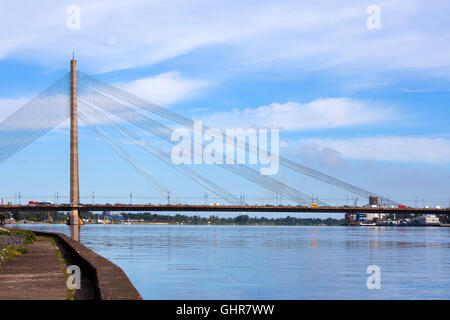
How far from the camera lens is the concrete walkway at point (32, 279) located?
1302cm

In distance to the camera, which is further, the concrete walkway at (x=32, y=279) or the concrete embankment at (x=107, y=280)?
the concrete walkway at (x=32, y=279)

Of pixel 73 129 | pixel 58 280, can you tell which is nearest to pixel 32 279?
pixel 58 280

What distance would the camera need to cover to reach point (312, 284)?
2158cm

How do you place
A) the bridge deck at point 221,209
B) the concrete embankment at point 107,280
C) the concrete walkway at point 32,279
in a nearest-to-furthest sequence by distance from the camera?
the concrete embankment at point 107,280 < the concrete walkway at point 32,279 < the bridge deck at point 221,209

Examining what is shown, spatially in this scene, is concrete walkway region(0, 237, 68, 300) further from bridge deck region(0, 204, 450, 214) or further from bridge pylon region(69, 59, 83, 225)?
bridge deck region(0, 204, 450, 214)

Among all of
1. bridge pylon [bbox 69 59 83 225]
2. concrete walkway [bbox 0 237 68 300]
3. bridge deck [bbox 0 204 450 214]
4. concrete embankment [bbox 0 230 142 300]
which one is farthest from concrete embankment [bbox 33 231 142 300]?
bridge deck [bbox 0 204 450 214]

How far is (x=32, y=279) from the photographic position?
1573 centimetres

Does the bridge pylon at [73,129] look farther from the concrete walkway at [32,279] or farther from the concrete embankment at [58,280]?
the concrete embankment at [58,280]

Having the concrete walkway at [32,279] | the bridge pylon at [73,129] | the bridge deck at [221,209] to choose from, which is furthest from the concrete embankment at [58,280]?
the bridge deck at [221,209]

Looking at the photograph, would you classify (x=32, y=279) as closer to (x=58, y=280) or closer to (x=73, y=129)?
(x=58, y=280)

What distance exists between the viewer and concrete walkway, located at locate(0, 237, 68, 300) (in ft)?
42.7

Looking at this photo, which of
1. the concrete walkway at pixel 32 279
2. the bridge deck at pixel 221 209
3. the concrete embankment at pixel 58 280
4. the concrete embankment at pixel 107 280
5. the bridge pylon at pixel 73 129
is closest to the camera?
the concrete embankment at pixel 107 280
